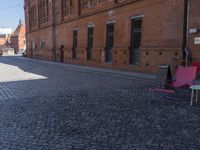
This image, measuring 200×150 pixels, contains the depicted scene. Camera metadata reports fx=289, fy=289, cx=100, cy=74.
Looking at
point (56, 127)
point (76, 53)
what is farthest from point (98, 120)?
point (76, 53)

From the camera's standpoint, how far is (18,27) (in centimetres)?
9112

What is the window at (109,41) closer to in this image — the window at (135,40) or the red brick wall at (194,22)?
the window at (135,40)

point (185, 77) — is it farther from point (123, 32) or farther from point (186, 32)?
point (123, 32)

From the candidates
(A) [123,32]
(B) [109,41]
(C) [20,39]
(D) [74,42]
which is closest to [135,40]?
(A) [123,32]

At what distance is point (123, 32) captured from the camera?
19609 millimetres

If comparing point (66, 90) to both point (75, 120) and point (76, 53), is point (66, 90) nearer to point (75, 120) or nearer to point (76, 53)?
point (75, 120)

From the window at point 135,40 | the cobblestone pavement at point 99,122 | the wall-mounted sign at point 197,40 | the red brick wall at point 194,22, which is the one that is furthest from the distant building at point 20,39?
the cobblestone pavement at point 99,122

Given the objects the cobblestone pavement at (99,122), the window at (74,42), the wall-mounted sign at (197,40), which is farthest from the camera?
the window at (74,42)

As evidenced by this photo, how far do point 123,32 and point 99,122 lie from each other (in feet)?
44.8

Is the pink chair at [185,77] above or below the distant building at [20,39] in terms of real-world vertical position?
below

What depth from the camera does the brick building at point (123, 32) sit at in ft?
48.2

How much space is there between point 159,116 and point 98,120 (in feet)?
5.02

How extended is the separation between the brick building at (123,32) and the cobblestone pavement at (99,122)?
5.32 metres

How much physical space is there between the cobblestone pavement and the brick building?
5.32m
